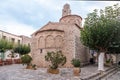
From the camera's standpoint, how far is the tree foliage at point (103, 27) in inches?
368

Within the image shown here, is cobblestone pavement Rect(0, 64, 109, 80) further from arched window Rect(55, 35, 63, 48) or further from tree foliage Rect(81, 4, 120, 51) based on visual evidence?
arched window Rect(55, 35, 63, 48)

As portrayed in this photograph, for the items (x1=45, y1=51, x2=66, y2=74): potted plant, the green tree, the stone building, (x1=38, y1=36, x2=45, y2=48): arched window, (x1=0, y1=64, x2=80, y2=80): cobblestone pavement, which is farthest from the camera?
the stone building

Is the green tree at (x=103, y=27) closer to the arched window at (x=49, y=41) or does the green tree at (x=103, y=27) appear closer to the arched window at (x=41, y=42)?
the arched window at (x=49, y=41)

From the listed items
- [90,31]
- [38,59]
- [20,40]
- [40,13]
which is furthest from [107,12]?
[20,40]

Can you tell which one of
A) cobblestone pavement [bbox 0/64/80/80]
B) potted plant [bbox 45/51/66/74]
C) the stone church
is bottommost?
cobblestone pavement [bbox 0/64/80/80]

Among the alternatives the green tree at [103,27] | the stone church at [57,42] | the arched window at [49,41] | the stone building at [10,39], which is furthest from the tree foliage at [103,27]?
the stone building at [10,39]

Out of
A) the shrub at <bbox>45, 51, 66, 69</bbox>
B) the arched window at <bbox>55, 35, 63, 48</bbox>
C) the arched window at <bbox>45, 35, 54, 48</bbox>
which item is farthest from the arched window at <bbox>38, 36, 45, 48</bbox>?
the shrub at <bbox>45, 51, 66, 69</bbox>

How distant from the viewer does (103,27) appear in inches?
365

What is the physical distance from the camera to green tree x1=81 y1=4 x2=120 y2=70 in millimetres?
9336

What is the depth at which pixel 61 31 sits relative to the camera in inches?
460

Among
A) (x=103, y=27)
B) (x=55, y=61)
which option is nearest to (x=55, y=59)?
(x=55, y=61)

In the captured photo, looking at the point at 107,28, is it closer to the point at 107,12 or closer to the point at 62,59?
the point at 107,12

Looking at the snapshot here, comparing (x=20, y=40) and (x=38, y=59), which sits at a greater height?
(x=20, y=40)

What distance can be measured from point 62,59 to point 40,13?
209 inches
